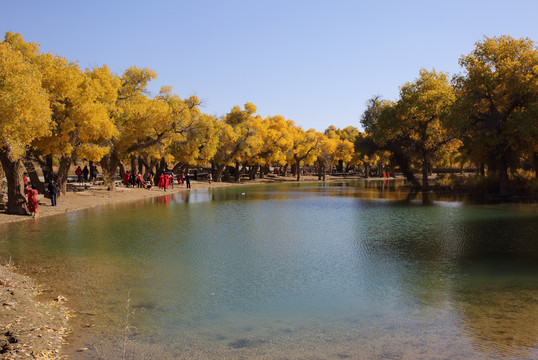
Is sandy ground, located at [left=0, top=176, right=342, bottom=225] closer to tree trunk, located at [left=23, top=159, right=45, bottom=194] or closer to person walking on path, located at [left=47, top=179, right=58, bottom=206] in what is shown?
person walking on path, located at [left=47, top=179, right=58, bottom=206]

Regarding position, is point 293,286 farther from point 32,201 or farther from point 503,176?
point 503,176

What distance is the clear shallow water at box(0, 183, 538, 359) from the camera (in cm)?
764

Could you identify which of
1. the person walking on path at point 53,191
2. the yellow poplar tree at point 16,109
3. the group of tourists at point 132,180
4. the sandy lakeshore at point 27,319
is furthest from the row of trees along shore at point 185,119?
the sandy lakeshore at point 27,319

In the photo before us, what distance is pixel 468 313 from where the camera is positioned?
9.13 m

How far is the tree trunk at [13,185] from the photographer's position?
78.5ft

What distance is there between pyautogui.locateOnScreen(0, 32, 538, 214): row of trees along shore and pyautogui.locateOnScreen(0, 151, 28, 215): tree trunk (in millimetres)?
53

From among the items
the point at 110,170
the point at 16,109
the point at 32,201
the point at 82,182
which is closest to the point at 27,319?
the point at 16,109

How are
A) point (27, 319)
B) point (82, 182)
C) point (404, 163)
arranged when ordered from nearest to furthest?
point (27, 319) → point (82, 182) → point (404, 163)

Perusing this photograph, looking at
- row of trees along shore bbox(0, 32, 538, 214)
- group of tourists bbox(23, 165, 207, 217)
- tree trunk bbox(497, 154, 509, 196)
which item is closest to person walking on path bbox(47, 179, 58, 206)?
group of tourists bbox(23, 165, 207, 217)

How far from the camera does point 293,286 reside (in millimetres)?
11445

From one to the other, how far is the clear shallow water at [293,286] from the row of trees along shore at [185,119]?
19.6 feet

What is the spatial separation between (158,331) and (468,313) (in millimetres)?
5875

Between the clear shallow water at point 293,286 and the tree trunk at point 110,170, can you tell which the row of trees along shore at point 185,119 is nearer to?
the tree trunk at point 110,170

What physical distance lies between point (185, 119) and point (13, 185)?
77.2ft
